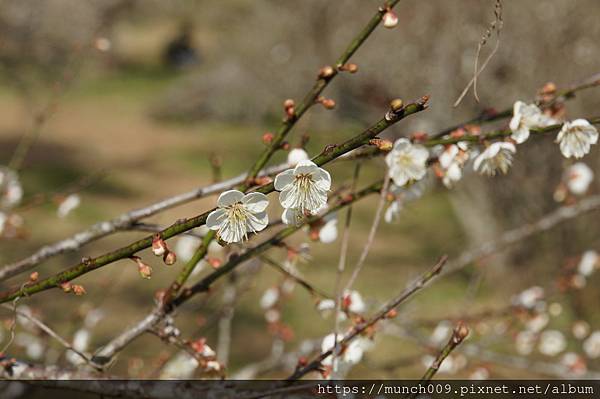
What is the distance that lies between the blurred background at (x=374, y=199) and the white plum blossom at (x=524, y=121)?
0.58m

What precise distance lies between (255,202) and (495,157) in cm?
64

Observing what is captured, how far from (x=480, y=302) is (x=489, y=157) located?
5527mm

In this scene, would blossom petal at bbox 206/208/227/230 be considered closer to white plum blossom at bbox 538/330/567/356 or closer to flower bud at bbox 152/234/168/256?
flower bud at bbox 152/234/168/256

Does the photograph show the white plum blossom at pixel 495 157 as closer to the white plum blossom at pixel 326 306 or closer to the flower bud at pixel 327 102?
the flower bud at pixel 327 102

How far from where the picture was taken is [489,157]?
1.44 metres

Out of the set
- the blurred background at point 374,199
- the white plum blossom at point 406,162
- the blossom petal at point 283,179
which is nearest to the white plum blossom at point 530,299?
the blurred background at point 374,199

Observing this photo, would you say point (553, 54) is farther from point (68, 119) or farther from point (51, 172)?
point (68, 119)

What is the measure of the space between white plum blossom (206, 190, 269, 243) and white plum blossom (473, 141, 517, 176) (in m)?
0.55

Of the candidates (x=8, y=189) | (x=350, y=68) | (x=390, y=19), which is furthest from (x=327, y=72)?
(x=8, y=189)

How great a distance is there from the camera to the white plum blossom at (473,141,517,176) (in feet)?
4.68

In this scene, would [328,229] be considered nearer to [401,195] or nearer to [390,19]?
[401,195]

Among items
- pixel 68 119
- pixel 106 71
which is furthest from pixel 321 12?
pixel 106 71

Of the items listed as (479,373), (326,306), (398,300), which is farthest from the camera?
(479,373)

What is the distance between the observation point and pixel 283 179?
3.46ft
